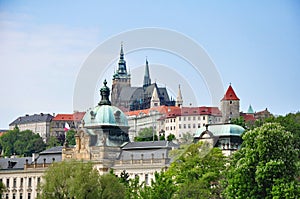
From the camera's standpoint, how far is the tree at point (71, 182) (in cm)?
9900

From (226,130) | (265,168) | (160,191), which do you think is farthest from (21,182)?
(265,168)

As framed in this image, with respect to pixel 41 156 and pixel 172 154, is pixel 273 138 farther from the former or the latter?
pixel 41 156

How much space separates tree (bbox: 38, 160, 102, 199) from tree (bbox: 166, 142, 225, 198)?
9266mm

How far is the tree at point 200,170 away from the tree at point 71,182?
365 inches

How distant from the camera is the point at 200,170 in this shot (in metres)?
112

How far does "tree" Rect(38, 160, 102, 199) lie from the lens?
99000 millimetres

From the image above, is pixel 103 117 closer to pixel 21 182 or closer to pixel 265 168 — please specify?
pixel 21 182

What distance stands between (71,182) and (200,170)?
1827cm

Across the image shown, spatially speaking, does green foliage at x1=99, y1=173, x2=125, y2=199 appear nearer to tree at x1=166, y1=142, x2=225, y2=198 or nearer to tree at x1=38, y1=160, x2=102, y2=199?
tree at x1=38, y1=160, x2=102, y2=199

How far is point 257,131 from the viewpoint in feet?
285

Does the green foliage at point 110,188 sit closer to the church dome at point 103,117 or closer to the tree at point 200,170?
the tree at point 200,170

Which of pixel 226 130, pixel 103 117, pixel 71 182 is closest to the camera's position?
pixel 71 182

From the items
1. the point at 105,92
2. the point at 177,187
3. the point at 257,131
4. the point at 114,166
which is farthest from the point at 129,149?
the point at 257,131

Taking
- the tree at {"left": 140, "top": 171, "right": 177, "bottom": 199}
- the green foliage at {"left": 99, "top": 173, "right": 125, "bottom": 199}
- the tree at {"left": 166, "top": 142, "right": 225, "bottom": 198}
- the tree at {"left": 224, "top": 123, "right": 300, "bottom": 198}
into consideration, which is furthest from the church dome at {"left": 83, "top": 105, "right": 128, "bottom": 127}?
the tree at {"left": 224, "top": 123, "right": 300, "bottom": 198}
